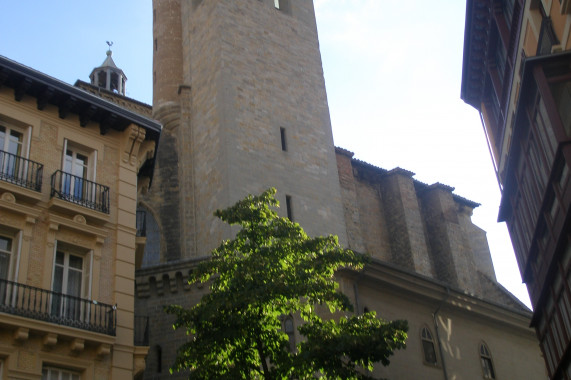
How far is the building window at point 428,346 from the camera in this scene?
23422 mm

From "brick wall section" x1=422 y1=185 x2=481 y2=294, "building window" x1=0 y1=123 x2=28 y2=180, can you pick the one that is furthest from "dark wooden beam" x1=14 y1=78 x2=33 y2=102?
"brick wall section" x1=422 y1=185 x2=481 y2=294

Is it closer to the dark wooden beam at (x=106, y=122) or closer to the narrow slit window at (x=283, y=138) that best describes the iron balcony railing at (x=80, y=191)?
the dark wooden beam at (x=106, y=122)

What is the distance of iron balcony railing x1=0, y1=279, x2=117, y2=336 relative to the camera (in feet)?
41.4

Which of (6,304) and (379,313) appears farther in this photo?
(379,313)

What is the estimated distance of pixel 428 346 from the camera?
23750 mm

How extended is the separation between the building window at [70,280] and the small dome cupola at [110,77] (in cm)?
2407

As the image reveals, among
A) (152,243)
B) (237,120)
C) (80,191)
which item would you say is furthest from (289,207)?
(80,191)

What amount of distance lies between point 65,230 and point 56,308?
5.31 ft

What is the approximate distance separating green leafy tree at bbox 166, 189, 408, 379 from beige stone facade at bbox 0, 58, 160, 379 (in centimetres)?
135

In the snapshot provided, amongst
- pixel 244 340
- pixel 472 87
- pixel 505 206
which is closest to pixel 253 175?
pixel 472 87

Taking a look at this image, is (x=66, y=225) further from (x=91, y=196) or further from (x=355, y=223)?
(x=355, y=223)

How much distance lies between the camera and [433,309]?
2475 cm

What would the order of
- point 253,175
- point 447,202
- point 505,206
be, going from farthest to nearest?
1. point 447,202
2. point 253,175
3. point 505,206

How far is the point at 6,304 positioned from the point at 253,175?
40.8ft
